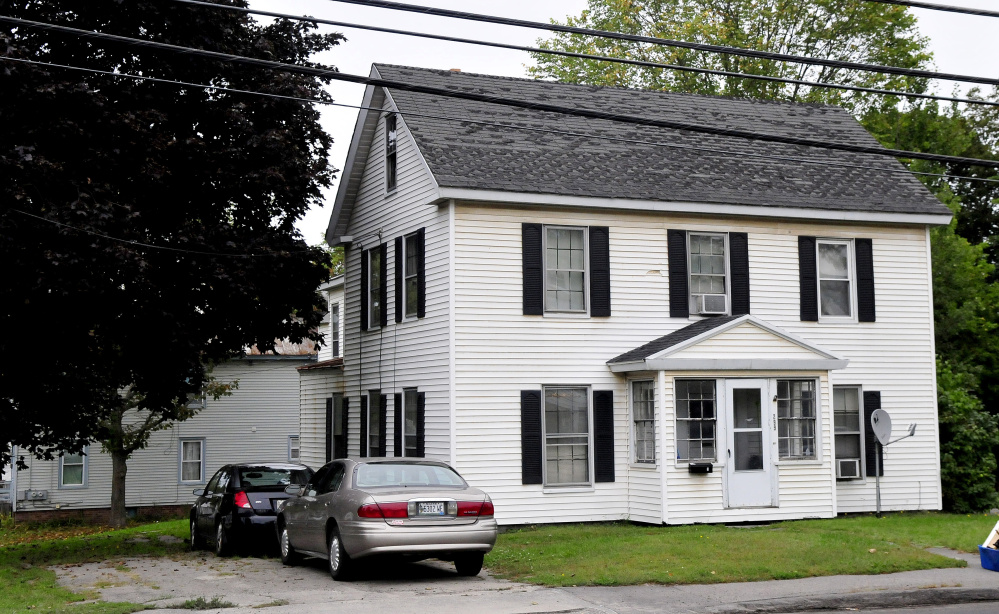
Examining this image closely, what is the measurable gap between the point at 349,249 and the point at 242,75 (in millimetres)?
6257

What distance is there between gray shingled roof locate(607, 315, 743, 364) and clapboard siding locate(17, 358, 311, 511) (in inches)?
773

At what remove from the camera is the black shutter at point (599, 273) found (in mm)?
20672

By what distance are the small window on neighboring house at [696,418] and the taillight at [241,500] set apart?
7.64m

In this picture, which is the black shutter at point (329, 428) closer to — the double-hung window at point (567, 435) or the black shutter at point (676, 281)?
the double-hung window at point (567, 435)

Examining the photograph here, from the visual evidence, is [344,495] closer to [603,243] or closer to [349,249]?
[603,243]

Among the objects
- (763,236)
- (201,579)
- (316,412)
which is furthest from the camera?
(316,412)

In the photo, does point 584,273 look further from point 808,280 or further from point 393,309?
point 808,280

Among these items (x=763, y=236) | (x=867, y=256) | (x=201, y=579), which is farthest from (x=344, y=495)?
(x=867, y=256)

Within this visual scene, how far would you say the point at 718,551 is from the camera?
14984mm

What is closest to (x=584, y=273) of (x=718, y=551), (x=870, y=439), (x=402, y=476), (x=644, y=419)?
(x=644, y=419)

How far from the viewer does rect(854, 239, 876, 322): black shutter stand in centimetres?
2247

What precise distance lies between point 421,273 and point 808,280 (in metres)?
7.89

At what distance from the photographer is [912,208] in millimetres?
22547

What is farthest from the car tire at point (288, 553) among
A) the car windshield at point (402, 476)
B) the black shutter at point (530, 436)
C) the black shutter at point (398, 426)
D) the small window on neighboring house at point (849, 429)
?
the small window on neighboring house at point (849, 429)
